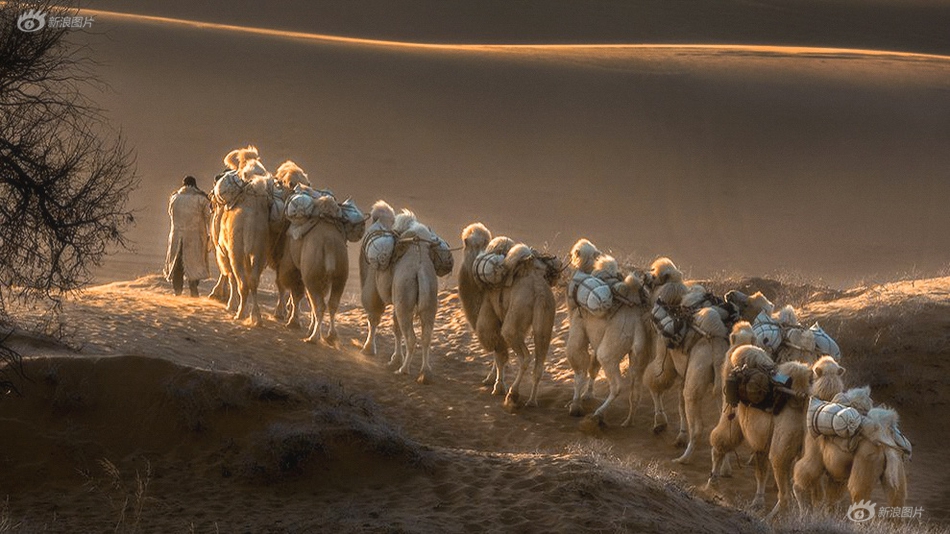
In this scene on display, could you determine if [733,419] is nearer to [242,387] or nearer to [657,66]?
[242,387]

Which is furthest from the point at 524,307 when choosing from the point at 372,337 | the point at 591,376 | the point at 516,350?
the point at 372,337

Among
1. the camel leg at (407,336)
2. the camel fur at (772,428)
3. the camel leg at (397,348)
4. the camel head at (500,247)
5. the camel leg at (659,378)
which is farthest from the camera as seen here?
the camel leg at (397,348)

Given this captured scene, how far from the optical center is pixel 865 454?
1263 centimetres

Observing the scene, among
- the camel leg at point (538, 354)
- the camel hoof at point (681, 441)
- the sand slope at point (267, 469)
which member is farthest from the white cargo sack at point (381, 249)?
the camel hoof at point (681, 441)

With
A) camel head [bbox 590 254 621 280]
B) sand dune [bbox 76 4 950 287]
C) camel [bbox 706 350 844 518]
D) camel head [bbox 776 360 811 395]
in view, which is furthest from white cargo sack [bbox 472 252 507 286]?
sand dune [bbox 76 4 950 287]

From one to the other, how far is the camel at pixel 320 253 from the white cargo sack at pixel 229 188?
96cm

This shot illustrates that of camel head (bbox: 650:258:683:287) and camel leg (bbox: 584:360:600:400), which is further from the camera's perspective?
camel leg (bbox: 584:360:600:400)

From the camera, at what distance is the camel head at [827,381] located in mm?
13195

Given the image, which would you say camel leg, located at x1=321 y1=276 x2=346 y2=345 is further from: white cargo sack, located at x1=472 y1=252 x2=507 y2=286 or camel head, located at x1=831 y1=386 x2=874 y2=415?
camel head, located at x1=831 y1=386 x2=874 y2=415

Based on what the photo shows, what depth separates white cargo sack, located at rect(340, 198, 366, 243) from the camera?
63.4 ft

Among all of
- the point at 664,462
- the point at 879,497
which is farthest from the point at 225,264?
the point at 879,497

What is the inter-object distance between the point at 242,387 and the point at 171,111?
96.3 ft

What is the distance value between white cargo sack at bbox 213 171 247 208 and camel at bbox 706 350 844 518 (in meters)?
8.16

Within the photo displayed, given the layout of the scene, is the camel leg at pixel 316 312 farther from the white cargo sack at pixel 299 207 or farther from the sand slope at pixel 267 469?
the sand slope at pixel 267 469
